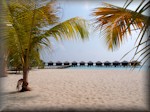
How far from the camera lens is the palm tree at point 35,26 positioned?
5090mm

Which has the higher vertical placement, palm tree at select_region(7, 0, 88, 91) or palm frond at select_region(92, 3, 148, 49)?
palm tree at select_region(7, 0, 88, 91)

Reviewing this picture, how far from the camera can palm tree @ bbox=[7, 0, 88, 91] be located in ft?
16.7

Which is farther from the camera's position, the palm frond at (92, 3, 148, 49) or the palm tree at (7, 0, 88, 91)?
the palm tree at (7, 0, 88, 91)

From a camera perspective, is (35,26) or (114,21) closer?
(114,21)

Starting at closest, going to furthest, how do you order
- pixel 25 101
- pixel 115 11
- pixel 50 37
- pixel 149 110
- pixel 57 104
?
pixel 115 11 < pixel 149 110 < pixel 57 104 < pixel 25 101 < pixel 50 37

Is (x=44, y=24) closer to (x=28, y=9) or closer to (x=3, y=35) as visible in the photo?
(x=28, y=9)

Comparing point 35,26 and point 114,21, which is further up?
point 35,26

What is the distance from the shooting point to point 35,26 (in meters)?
5.55

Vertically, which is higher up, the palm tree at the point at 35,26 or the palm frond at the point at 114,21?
the palm tree at the point at 35,26

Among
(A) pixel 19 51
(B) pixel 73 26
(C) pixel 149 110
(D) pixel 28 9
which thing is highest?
(D) pixel 28 9

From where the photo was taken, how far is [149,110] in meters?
3.45

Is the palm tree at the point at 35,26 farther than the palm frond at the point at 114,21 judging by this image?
Yes

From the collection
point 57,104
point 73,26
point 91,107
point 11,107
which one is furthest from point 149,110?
point 73,26

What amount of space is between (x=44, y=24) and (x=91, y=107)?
8.17 ft
